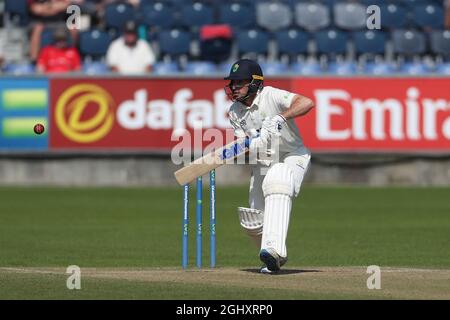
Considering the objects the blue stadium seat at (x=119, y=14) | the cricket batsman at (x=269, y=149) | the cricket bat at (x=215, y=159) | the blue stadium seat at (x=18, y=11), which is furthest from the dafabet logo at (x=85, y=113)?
the cricket bat at (x=215, y=159)

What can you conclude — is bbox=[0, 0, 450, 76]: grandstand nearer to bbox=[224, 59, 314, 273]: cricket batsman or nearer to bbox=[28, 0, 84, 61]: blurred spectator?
bbox=[28, 0, 84, 61]: blurred spectator

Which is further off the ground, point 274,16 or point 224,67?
point 274,16

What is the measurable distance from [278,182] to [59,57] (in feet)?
43.3

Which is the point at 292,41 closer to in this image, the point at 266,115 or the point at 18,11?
the point at 18,11

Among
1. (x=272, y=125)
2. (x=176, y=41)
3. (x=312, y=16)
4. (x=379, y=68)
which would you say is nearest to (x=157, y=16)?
(x=176, y=41)

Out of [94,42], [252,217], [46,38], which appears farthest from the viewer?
[94,42]

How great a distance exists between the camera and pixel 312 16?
26.5 meters

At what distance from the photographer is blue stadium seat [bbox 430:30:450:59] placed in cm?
2578

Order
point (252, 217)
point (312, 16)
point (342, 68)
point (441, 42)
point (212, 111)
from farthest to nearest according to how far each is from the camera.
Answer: point (312, 16), point (441, 42), point (342, 68), point (212, 111), point (252, 217)

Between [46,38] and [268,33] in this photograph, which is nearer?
[46,38]

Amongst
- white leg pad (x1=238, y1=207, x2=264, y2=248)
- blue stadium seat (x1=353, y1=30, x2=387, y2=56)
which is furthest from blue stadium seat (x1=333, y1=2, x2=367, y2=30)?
white leg pad (x1=238, y1=207, x2=264, y2=248)

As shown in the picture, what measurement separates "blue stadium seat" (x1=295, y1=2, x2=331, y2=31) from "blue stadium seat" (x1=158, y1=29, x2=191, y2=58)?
7.68 feet
